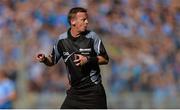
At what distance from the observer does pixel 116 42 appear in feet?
60.7

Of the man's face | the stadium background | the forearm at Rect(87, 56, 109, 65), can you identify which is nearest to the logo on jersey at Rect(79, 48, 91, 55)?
the forearm at Rect(87, 56, 109, 65)

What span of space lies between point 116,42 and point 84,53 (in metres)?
10.4

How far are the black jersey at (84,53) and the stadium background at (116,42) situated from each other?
950cm

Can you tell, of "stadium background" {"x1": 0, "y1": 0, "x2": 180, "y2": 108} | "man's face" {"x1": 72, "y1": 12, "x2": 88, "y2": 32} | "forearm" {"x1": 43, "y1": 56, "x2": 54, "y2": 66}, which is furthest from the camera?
"stadium background" {"x1": 0, "y1": 0, "x2": 180, "y2": 108}

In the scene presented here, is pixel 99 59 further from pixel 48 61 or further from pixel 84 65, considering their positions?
pixel 48 61

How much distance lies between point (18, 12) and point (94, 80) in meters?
10.5

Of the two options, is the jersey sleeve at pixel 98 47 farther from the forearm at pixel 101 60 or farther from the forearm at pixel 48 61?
the forearm at pixel 48 61

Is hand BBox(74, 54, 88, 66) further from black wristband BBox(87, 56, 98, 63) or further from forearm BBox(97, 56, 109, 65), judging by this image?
forearm BBox(97, 56, 109, 65)

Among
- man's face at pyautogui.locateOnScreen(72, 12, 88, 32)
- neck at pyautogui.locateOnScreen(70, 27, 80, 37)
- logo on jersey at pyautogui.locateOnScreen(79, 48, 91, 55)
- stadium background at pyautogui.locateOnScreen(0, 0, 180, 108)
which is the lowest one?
stadium background at pyautogui.locateOnScreen(0, 0, 180, 108)

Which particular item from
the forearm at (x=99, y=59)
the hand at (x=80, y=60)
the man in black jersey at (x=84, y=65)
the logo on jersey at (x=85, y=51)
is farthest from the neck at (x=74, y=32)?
the hand at (x=80, y=60)

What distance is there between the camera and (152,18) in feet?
60.3

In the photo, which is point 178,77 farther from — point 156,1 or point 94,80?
point 94,80

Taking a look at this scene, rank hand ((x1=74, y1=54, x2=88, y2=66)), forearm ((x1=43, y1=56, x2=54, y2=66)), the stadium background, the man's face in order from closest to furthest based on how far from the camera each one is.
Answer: hand ((x1=74, y1=54, x2=88, y2=66))
the man's face
forearm ((x1=43, y1=56, x2=54, y2=66))
the stadium background

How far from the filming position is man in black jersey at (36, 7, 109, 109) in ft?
26.8
